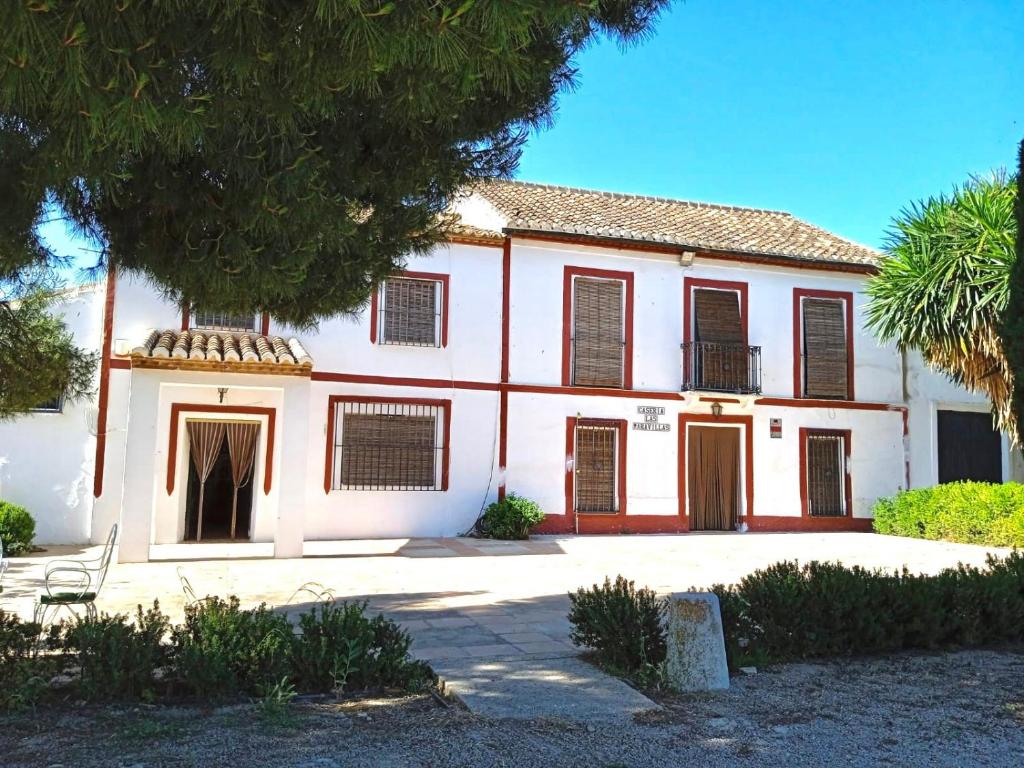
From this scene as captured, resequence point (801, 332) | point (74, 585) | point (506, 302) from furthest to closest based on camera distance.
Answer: point (801, 332), point (506, 302), point (74, 585)

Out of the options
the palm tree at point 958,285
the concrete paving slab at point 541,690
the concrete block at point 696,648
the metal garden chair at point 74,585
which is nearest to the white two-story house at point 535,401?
the metal garden chair at point 74,585

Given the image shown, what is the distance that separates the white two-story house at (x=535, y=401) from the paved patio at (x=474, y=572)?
0.95 meters

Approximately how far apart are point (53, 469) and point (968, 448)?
57.6 feet

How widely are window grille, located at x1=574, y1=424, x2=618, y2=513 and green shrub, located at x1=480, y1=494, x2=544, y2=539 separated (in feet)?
4.33

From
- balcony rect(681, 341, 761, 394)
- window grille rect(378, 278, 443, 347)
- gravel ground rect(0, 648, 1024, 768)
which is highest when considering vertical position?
window grille rect(378, 278, 443, 347)

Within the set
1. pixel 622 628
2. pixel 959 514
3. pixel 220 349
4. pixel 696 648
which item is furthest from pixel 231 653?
pixel 959 514

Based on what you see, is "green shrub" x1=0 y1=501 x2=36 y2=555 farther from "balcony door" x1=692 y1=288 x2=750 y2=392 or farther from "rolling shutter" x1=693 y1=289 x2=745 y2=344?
"rolling shutter" x1=693 y1=289 x2=745 y2=344

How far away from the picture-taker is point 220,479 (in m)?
14.0

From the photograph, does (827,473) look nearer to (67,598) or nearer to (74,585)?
(74,585)

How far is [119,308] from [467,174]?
30.0ft

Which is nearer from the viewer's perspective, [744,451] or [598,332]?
[598,332]

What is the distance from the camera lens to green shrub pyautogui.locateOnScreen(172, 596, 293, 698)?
14.6 ft

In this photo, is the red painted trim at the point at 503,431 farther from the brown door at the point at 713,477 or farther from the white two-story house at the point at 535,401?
the brown door at the point at 713,477

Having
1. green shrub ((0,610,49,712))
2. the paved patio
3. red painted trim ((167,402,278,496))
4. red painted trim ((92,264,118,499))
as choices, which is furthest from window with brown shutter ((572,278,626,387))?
green shrub ((0,610,49,712))
